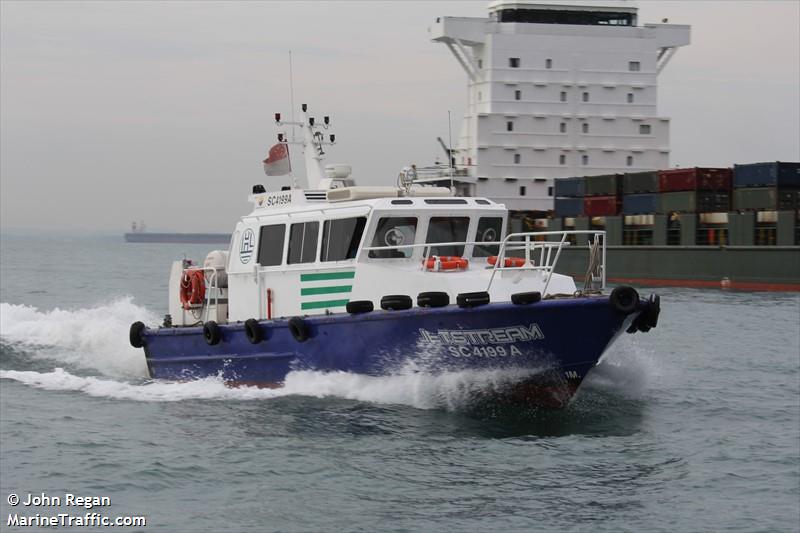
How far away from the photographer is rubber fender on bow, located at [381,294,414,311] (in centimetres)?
1335

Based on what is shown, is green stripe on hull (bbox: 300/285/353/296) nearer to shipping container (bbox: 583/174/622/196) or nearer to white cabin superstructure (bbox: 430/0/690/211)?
shipping container (bbox: 583/174/622/196)

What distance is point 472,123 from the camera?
193 ft

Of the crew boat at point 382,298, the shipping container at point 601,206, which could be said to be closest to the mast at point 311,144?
the crew boat at point 382,298

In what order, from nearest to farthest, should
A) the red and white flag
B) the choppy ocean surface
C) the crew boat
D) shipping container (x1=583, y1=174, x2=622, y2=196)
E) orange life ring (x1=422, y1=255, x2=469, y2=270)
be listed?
the choppy ocean surface < the crew boat < orange life ring (x1=422, y1=255, x2=469, y2=270) < the red and white flag < shipping container (x1=583, y1=174, x2=622, y2=196)

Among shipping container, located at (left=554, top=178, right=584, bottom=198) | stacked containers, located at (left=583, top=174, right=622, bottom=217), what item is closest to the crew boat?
stacked containers, located at (left=583, top=174, right=622, bottom=217)

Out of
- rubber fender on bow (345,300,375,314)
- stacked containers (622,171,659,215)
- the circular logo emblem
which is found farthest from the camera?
stacked containers (622,171,659,215)

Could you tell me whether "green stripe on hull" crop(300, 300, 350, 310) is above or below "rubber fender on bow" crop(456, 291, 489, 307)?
below

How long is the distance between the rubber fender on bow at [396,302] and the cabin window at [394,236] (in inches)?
42.8

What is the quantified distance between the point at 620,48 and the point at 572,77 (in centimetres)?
319

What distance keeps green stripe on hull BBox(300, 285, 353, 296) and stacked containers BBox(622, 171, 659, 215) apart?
36.0 metres

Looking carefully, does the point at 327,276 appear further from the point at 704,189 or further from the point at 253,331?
the point at 704,189

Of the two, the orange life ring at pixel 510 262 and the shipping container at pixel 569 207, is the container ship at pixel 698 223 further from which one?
the orange life ring at pixel 510 262

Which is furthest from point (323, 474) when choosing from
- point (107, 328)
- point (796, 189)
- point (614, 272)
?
point (614, 272)

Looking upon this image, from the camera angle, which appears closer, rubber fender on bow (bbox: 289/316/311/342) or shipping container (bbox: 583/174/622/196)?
rubber fender on bow (bbox: 289/316/311/342)
